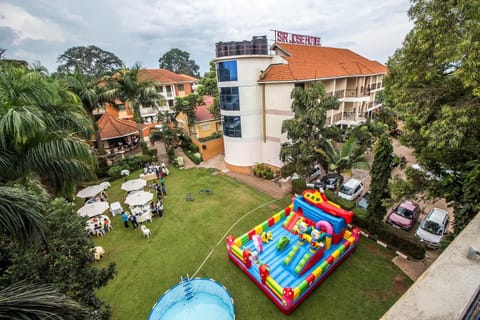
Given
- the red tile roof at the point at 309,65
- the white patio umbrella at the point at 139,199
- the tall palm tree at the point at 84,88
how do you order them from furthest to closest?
the tall palm tree at the point at 84,88
the red tile roof at the point at 309,65
the white patio umbrella at the point at 139,199

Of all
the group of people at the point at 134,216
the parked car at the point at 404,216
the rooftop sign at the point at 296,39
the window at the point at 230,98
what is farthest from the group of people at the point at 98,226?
the rooftop sign at the point at 296,39

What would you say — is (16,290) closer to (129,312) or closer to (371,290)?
(129,312)

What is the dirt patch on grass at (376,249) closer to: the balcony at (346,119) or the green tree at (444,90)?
the green tree at (444,90)

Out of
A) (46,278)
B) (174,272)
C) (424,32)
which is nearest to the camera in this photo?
(46,278)

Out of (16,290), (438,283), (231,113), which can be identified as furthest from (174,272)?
(231,113)

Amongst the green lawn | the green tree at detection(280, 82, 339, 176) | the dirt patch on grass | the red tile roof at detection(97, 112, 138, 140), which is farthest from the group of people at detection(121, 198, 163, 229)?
the red tile roof at detection(97, 112, 138, 140)

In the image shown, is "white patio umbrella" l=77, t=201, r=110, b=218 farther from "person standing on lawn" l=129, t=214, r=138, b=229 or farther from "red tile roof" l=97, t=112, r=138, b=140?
"red tile roof" l=97, t=112, r=138, b=140
